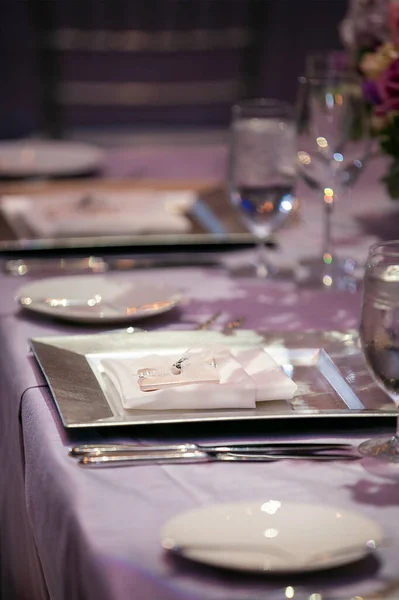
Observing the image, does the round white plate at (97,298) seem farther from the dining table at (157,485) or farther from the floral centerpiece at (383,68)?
the floral centerpiece at (383,68)

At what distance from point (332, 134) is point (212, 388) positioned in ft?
1.90

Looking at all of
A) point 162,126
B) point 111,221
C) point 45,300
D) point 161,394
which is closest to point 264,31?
point 162,126

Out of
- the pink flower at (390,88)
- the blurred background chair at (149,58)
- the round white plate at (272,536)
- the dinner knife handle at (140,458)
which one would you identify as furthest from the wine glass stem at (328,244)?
the blurred background chair at (149,58)

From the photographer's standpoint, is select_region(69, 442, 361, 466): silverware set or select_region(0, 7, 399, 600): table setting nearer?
select_region(0, 7, 399, 600): table setting

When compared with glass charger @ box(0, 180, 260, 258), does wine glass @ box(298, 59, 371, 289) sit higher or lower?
higher

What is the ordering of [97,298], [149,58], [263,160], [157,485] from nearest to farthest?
1. [157,485]
2. [97,298]
3. [263,160]
4. [149,58]

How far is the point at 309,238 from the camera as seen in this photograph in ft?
5.03

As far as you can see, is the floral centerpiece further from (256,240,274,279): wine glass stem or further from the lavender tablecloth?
the lavender tablecloth

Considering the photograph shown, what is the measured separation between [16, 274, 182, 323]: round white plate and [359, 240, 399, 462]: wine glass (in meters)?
0.37

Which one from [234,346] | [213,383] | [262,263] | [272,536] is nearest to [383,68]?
[262,263]

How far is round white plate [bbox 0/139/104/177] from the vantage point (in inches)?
78.0

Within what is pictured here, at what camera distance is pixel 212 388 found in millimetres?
807

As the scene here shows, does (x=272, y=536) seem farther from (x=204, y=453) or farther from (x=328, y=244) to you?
(x=328, y=244)

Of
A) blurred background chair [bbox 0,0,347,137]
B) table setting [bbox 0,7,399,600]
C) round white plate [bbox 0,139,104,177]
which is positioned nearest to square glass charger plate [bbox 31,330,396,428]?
table setting [bbox 0,7,399,600]
